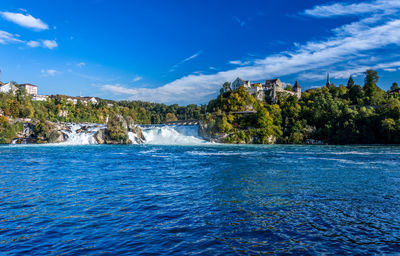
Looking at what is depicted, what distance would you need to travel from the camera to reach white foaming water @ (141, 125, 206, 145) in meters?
56.8

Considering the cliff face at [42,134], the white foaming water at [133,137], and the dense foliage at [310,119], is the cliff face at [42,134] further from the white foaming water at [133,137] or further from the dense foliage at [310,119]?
the dense foliage at [310,119]

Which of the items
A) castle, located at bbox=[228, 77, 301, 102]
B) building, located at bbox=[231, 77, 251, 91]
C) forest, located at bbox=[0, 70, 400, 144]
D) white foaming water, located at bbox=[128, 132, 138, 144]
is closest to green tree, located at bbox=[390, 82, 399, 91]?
forest, located at bbox=[0, 70, 400, 144]

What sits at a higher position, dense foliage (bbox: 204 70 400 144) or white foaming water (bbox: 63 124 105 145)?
dense foliage (bbox: 204 70 400 144)

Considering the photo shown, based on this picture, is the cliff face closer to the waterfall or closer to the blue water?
the waterfall

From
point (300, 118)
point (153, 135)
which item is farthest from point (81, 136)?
point (300, 118)

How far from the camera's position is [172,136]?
59125 mm

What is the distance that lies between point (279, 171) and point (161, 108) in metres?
121

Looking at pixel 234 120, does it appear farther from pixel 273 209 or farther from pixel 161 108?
pixel 161 108

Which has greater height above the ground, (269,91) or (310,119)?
(269,91)

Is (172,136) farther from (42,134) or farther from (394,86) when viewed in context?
(394,86)

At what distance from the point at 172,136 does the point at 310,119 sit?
35890 millimetres

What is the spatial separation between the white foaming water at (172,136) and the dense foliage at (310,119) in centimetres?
435

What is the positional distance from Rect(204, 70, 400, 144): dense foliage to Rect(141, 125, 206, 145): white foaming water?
4.35 m

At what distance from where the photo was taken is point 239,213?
31.1 ft
